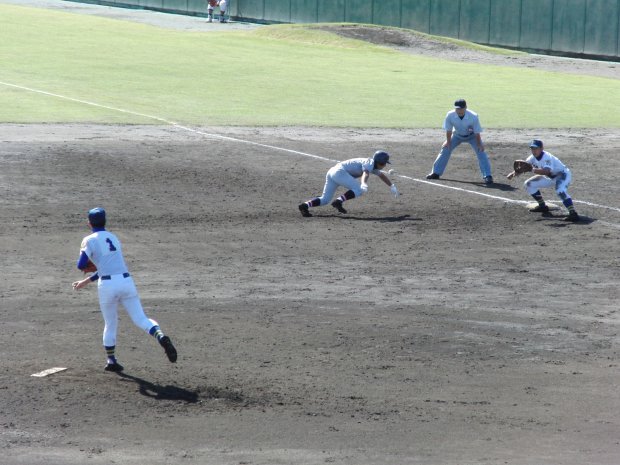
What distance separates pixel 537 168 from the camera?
21.6 metres

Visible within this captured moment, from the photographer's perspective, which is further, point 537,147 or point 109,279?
point 537,147

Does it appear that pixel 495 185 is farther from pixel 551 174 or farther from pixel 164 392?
pixel 164 392

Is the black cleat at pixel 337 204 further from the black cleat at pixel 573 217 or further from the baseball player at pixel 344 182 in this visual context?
the black cleat at pixel 573 217

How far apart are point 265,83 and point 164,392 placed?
3081 cm

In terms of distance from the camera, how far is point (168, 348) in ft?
40.3

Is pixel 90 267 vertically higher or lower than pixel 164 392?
higher

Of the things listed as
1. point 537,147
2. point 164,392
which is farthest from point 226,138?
point 164,392

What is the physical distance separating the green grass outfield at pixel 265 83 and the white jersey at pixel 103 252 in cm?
1976

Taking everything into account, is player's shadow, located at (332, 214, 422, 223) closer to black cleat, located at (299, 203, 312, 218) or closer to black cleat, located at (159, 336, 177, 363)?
black cleat, located at (299, 203, 312, 218)

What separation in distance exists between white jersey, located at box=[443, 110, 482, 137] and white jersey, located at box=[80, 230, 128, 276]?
531 inches

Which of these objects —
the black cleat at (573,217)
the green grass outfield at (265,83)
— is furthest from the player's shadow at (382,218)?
the green grass outfield at (265,83)

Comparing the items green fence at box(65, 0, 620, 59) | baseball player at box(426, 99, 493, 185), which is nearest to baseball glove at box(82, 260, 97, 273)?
baseball player at box(426, 99, 493, 185)

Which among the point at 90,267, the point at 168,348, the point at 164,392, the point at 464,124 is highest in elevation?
the point at 464,124

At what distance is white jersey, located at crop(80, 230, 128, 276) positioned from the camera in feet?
41.1
